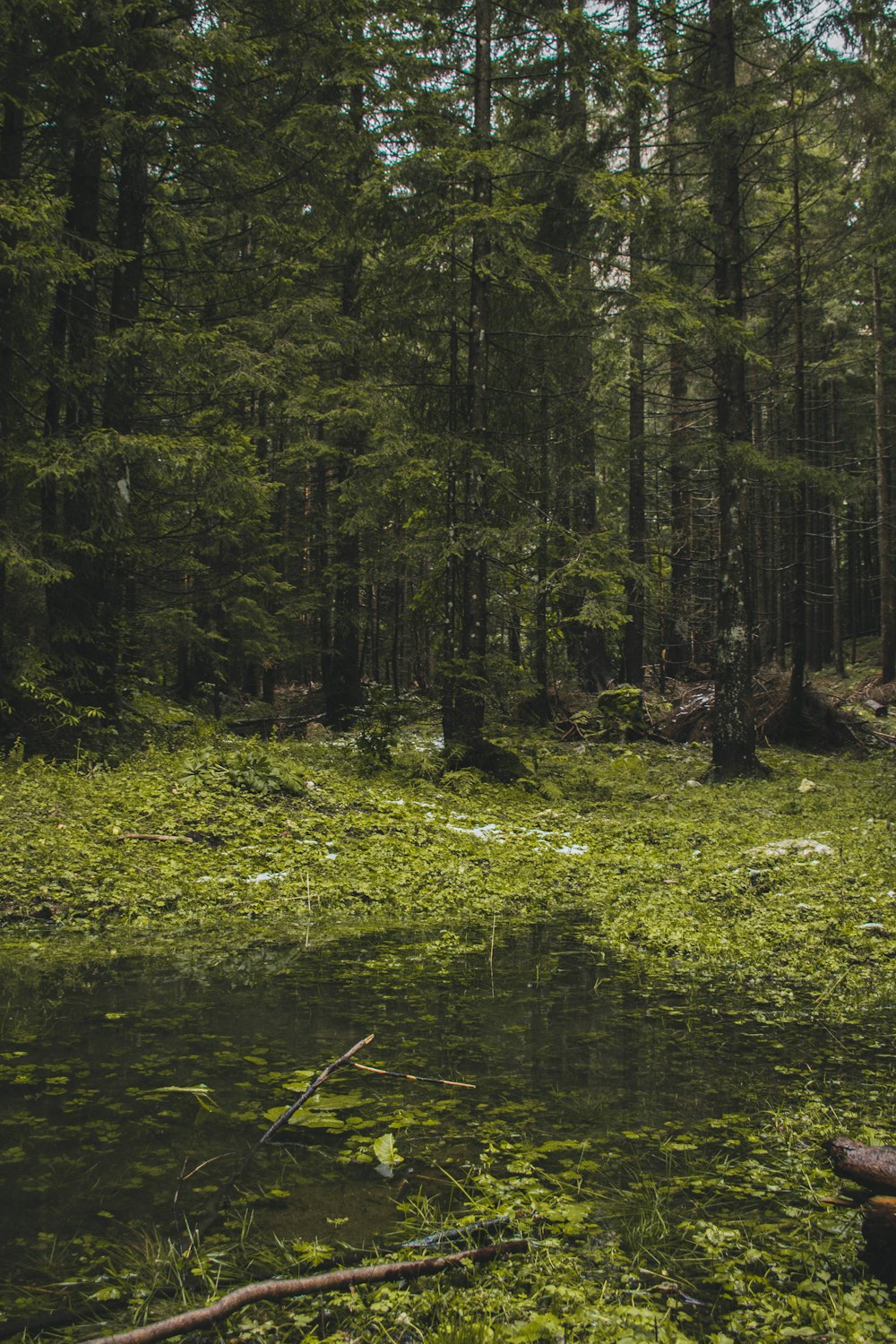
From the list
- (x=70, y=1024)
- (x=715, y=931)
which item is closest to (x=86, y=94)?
(x=70, y=1024)

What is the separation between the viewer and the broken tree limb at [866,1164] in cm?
229

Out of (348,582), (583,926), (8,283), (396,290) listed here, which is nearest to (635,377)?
(396,290)

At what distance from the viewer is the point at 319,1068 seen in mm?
3525

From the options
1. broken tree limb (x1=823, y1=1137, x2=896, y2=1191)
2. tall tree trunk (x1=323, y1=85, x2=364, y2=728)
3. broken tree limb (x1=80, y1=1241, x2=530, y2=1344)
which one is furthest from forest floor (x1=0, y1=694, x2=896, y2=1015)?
tall tree trunk (x1=323, y1=85, x2=364, y2=728)

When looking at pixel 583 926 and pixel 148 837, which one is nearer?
pixel 583 926

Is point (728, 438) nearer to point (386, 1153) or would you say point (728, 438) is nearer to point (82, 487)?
point (82, 487)

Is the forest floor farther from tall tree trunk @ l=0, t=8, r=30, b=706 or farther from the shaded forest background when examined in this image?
tall tree trunk @ l=0, t=8, r=30, b=706

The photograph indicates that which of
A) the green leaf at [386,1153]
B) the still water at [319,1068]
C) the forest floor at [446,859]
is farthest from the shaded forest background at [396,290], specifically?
the green leaf at [386,1153]

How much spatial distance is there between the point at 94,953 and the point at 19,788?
144 inches

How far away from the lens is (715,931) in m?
5.86

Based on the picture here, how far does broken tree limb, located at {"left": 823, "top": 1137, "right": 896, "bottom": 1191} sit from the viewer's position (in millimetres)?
2287

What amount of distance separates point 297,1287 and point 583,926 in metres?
4.56

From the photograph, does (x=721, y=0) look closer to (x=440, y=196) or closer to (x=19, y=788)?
(x=440, y=196)

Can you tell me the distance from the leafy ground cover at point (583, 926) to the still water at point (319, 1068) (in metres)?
0.12
